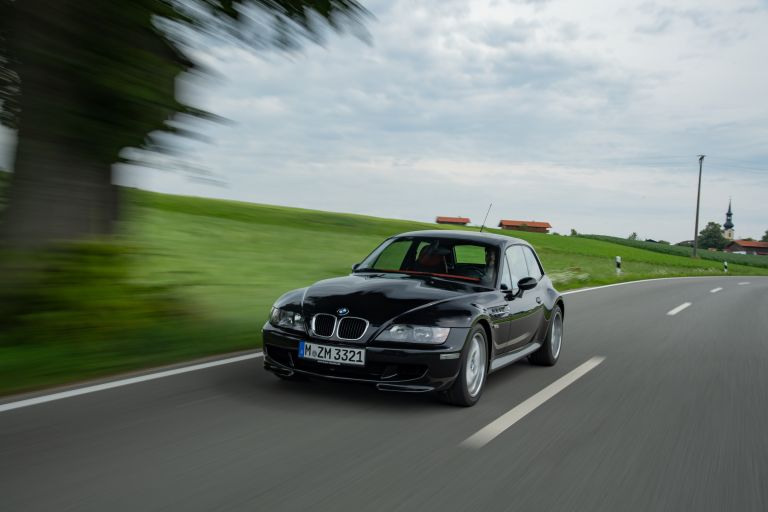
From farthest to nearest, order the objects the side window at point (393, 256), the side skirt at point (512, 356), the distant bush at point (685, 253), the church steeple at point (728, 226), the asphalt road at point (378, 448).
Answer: the church steeple at point (728, 226) → the distant bush at point (685, 253) → the side window at point (393, 256) → the side skirt at point (512, 356) → the asphalt road at point (378, 448)

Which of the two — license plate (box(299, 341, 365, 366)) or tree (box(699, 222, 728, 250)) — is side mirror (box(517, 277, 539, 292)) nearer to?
license plate (box(299, 341, 365, 366))

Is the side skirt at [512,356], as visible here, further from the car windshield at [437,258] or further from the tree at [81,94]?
the tree at [81,94]

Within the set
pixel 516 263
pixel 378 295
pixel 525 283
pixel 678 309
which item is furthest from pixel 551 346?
pixel 678 309

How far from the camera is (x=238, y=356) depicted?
7457 mm

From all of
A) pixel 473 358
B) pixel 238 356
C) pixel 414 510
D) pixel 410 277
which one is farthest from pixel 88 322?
pixel 414 510

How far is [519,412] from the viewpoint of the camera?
566 cm

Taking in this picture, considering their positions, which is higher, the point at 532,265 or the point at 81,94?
the point at 81,94

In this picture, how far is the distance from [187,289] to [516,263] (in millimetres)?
8235

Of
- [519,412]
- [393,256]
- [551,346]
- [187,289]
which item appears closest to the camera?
[519,412]

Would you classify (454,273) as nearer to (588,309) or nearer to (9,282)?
(9,282)

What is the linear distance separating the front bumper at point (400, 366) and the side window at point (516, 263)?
166cm

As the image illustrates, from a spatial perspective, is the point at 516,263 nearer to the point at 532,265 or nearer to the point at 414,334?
the point at 532,265

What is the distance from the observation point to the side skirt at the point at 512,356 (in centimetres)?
634

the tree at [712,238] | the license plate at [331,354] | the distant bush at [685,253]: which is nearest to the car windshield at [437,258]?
the license plate at [331,354]
